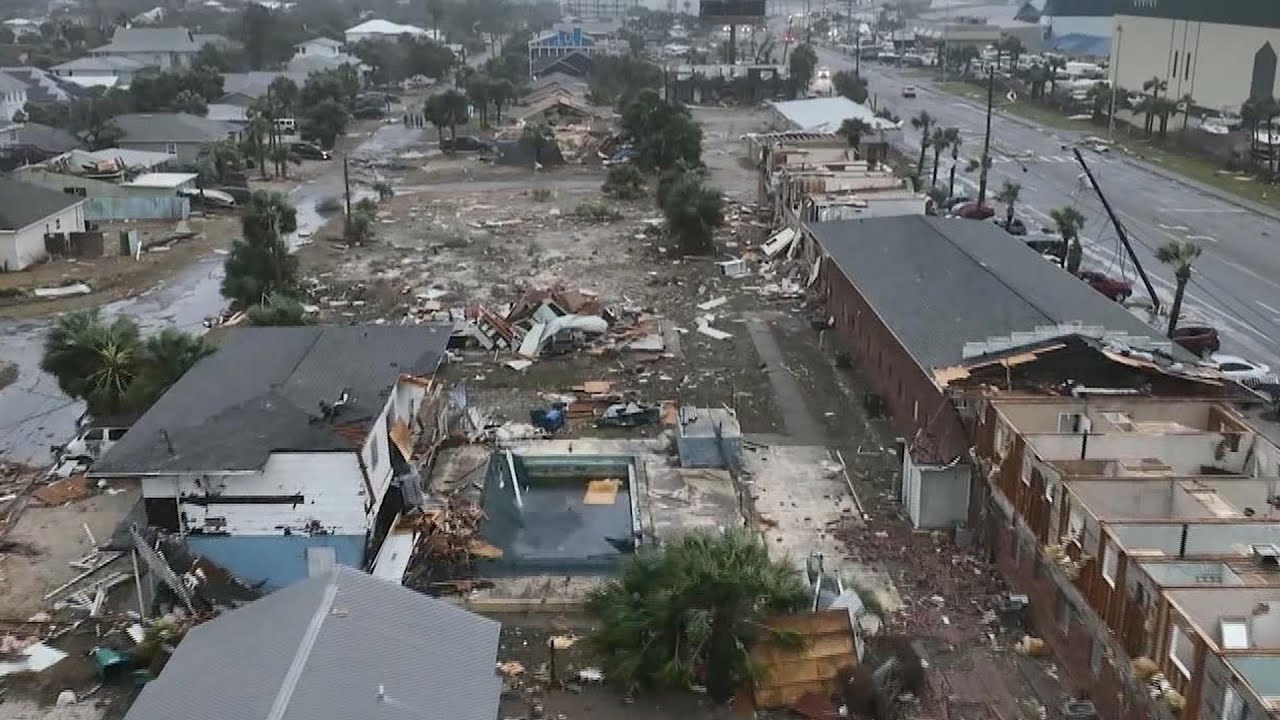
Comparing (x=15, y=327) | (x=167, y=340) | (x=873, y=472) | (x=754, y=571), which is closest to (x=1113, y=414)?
(x=873, y=472)

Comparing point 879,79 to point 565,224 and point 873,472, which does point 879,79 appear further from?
point 873,472

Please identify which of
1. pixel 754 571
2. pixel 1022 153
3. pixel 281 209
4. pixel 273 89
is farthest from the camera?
pixel 273 89

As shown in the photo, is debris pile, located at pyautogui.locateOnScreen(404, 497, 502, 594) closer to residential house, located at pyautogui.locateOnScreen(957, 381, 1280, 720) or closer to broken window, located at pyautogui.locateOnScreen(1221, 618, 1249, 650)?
residential house, located at pyautogui.locateOnScreen(957, 381, 1280, 720)

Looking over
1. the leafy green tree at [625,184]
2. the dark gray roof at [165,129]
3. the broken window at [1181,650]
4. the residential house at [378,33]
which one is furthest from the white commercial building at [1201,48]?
the residential house at [378,33]

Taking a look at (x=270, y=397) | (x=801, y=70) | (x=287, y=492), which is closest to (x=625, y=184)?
(x=270, y=397)

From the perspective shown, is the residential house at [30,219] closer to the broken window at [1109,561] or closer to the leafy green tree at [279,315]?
the leafy green tree at [279,315]

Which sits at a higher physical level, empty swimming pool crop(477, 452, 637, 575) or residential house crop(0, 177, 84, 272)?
residential house crop(0, 177, 84, 272)

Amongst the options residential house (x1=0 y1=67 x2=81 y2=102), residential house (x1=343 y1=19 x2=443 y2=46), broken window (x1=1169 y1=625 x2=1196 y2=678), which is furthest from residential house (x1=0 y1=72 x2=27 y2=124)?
broken window (x1=1169 y1=625 x2=1196 y2=678)
